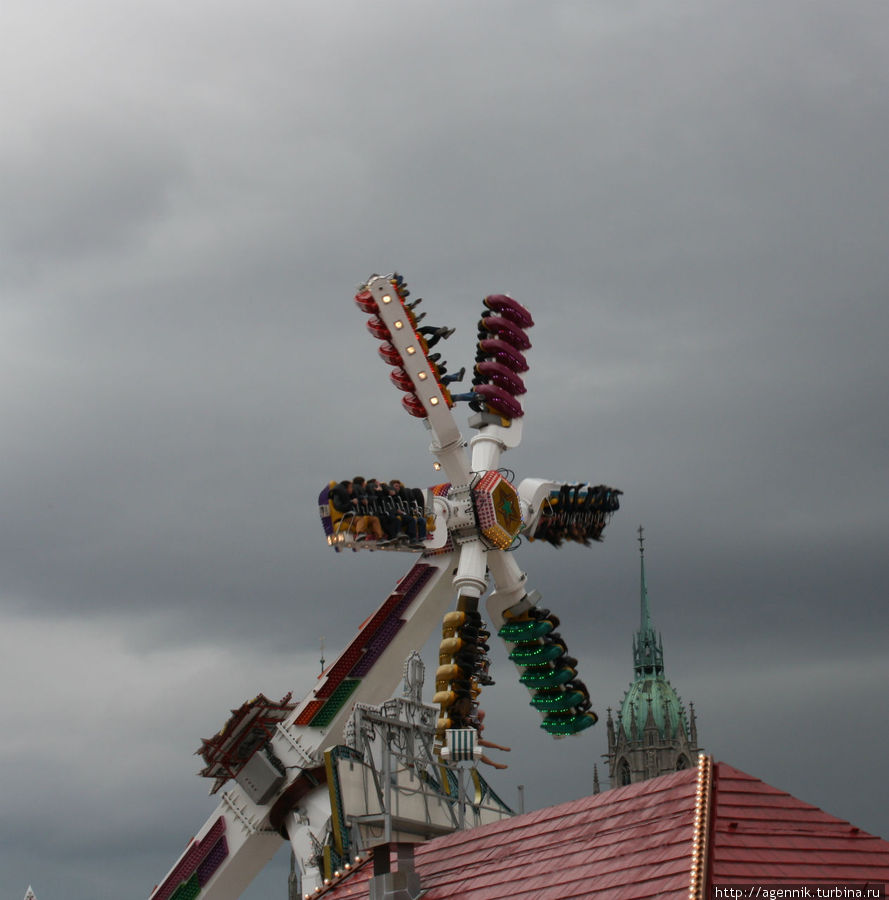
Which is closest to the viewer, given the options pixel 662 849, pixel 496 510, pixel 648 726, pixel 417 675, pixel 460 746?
pixel 662 849

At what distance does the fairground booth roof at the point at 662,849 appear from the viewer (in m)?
22.3

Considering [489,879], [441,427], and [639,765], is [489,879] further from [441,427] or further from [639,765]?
[639,765]

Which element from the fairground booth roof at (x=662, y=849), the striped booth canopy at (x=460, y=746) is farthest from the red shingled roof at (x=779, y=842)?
the striped booth canopy at (x=460, y=746)

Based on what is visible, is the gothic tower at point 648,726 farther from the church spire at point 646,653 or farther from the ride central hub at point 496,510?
the ride central hub at point 496,510

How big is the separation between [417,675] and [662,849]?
23660 millimetres

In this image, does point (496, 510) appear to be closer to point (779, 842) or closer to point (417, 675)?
point (417, 675)

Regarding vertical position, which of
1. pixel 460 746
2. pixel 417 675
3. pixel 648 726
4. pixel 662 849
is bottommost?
pixel 662 849

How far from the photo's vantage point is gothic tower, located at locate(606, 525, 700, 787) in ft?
470

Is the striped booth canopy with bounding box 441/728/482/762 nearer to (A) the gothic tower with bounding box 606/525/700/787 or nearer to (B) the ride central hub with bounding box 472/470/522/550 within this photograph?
(B) the ride central hub with bounding box 472/470/522/550

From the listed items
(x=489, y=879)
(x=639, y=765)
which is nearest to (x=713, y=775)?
(x=489, y=879)

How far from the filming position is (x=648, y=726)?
14538cm

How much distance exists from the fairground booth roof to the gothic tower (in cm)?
11590

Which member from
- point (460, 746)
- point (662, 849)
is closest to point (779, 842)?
point (662, 849)

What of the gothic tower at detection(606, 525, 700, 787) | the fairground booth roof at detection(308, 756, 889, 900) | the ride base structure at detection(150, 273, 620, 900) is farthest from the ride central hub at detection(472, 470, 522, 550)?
the gothic tower at detection(606, 525, 700, 787)
